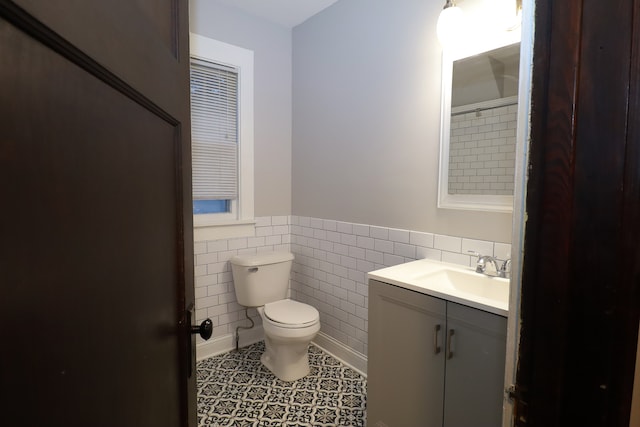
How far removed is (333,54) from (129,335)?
7.89 feet

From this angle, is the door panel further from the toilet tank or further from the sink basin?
the toilet tank

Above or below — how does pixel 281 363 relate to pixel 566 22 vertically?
below

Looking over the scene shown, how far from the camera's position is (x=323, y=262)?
2672 millimetres

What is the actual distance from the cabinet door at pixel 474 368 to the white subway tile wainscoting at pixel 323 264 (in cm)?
62

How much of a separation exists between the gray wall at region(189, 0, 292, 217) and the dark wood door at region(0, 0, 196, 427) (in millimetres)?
2075

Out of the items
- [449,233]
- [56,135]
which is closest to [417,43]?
[449,233]

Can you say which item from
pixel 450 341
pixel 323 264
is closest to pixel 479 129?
pixel 450 341

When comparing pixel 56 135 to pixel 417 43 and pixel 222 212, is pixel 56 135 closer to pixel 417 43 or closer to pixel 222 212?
pixel 417 43

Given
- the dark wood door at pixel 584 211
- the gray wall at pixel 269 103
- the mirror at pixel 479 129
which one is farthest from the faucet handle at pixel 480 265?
the gray wall at pixel 269 103

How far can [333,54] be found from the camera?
2.49 m

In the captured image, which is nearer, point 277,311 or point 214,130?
point 277,311

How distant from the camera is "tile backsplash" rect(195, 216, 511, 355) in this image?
221 cm

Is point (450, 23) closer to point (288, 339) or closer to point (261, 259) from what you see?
Answer: point (261, 259)

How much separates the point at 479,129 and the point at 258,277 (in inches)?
68.7
